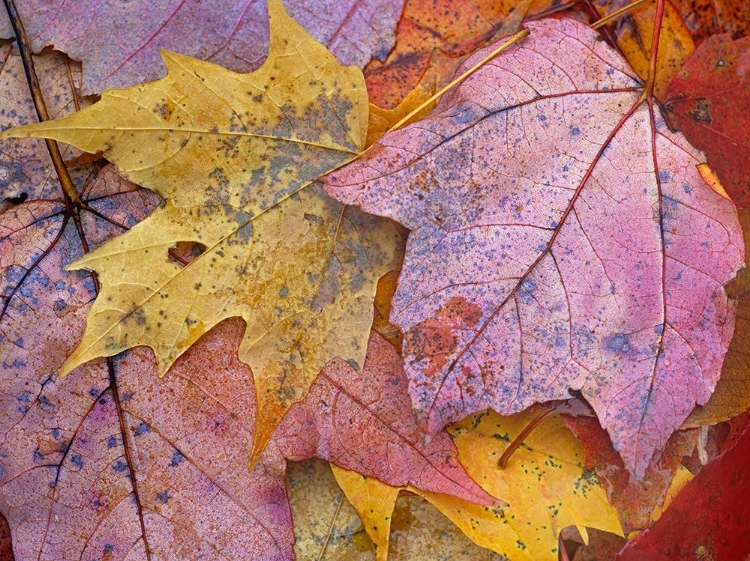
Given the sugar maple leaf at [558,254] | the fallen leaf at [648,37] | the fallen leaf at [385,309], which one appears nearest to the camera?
the sugar maple leaf at [558,254]

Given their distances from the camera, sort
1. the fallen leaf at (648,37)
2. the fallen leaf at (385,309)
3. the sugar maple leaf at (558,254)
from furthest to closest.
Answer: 1. the fallen leaf at (648,37)
2. the fallen leaf at (385,309)
3. the sugar maple leaf at (558,254)

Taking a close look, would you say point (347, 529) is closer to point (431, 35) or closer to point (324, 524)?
point (324, 524)

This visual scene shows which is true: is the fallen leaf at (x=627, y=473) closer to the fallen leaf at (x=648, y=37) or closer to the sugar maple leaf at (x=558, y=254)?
the sugar maple leaf at (x=558, y=254)

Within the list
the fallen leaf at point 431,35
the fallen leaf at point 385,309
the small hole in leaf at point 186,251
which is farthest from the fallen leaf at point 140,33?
the fallen leaf at point 385,309

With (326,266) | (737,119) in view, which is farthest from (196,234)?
(737,119)

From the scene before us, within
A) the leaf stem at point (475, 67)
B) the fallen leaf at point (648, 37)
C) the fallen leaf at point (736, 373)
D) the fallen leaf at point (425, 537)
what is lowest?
the fallen leaf at point (425, 537)
